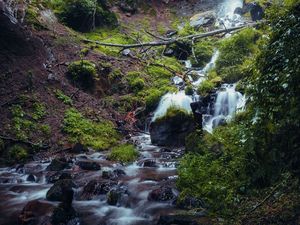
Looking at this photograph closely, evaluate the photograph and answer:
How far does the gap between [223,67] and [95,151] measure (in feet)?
29.8

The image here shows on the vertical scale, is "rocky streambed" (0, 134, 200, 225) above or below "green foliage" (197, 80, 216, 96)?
below

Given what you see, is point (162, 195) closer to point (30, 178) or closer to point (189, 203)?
point (189, 203)

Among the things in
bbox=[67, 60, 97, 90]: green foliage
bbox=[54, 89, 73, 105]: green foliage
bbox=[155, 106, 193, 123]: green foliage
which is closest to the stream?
bbox=[155, 106, 193, 123]: green foliage

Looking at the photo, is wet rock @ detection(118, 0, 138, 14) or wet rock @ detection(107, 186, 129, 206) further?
wet rock @ detection(118, 0, 138, 14)

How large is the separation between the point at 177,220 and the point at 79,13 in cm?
1880

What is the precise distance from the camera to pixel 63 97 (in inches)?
626

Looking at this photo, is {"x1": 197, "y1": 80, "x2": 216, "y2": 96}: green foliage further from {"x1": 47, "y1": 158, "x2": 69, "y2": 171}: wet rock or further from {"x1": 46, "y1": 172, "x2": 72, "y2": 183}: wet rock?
{"x1": 46, "y1": 172, "x2": 72, "y2": 183}: wet rock

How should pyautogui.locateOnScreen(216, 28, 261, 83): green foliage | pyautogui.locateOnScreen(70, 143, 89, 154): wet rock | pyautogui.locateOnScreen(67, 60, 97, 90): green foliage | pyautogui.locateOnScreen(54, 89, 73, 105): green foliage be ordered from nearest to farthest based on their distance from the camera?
pyautogui.locateOnScreen(70, 143, 89, 154): wet rock, pyautogui.locateOnScreen(54, 89, 73, 105): green foliage, pyautogui.locateOnScreen(67, 60, 97, 90): green foliage, pyautogui.locateOnScreen(216, 28, 261, 83): green foliage

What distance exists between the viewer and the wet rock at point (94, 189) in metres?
8.90

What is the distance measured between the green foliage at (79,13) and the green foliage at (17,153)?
12.1m

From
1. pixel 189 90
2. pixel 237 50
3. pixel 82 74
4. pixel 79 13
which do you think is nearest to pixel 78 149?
pixel 82 74

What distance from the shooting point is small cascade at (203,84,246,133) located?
49.9 ft

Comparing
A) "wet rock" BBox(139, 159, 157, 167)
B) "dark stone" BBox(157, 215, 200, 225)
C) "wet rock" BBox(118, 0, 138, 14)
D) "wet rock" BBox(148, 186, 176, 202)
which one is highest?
"wet rock" BBox(118, 0, 138, 14)

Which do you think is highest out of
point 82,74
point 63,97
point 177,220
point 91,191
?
point 82,74
